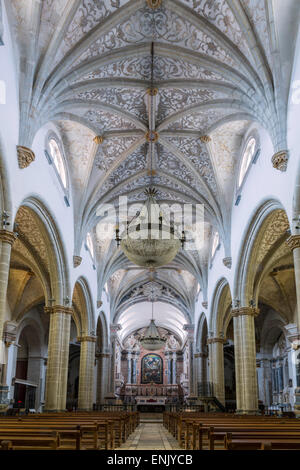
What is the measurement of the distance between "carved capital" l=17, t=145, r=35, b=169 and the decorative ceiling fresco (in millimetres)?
233

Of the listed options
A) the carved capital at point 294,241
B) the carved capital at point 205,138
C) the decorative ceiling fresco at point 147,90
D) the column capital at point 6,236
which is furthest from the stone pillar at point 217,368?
the column capital at point 6,236

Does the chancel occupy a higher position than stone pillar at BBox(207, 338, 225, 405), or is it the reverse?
the chancel

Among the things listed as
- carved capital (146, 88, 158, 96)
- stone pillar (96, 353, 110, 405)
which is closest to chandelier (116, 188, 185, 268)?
carved capital (146, 88, 158, 96)

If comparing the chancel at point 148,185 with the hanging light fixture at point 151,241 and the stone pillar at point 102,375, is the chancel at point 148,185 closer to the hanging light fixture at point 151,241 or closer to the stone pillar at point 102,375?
the hanging light fixture at point 151,241

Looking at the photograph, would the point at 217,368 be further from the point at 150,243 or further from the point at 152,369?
the point at 152,369

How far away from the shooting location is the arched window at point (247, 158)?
15.5 m

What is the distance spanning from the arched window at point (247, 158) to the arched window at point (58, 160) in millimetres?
6846

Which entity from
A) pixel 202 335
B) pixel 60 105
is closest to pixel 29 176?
pixel 60 105

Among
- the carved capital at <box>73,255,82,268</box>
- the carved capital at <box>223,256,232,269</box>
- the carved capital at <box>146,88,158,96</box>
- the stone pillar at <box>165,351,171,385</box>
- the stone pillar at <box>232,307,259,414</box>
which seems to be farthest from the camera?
the stone pillar at <box>165,351,171,385</box>

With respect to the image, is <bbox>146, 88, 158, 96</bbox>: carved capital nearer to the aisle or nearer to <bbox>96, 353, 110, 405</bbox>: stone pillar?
the aisle

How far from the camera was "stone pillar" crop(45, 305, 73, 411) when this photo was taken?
15625 mm

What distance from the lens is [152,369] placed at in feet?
152

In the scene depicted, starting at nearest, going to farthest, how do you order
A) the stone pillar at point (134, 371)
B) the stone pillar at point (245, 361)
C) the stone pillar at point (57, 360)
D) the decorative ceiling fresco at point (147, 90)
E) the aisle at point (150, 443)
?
the aisle at point (150, 443) → the decorative ceiling fresco at point (147, 90) → the stone pillar at point (245, 361) → the stone pillar at point (57, 360) → the stone pillar at point (134, 371)

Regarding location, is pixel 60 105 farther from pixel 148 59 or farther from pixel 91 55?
pixel 148 59
